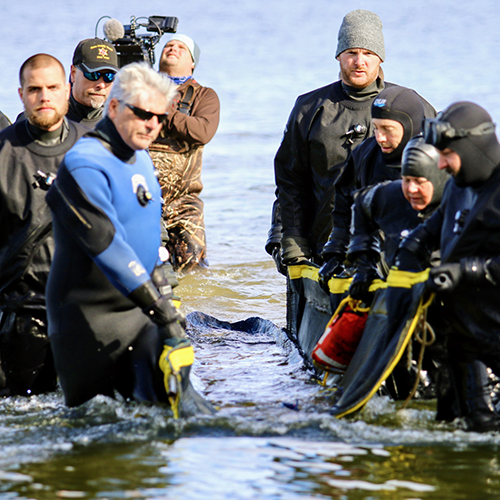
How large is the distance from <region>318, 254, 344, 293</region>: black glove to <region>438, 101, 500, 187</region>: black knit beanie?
66.4 inches

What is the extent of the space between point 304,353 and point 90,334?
2.44 metres

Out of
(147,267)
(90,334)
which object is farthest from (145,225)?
(90,334)

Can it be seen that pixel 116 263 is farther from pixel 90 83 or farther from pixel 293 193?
pixel 293 193

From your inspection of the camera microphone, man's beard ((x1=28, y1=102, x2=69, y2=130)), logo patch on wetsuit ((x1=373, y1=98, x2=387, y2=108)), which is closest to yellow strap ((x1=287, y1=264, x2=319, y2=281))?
logo patch on wetsuit ((x1=373, y1=98, x2=387, y2=108))

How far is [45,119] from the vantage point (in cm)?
501

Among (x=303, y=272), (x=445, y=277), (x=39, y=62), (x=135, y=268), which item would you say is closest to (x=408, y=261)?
(x=445, y=277)

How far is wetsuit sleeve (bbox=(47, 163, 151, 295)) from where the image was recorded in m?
4.01

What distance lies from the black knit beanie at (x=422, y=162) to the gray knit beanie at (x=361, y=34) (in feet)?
6.06

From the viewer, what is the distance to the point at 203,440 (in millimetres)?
4172

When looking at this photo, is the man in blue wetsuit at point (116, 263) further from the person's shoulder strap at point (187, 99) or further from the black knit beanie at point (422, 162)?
the person's shoulder strap at point (187, 99)

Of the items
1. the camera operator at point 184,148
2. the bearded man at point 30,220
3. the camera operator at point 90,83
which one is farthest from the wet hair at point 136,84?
the camera operator at point 184,148

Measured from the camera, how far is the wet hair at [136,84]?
4.08 m

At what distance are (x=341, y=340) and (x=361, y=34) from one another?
7.85ft

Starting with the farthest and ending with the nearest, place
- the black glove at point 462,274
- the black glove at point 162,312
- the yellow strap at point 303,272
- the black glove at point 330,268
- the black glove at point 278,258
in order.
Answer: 1. the black glove at point 278,258
2. the yellow strap at point 303,272
3. the black glove at point 330,268
4. the black glove at point 162,312
5. the black glove at point 462,274
